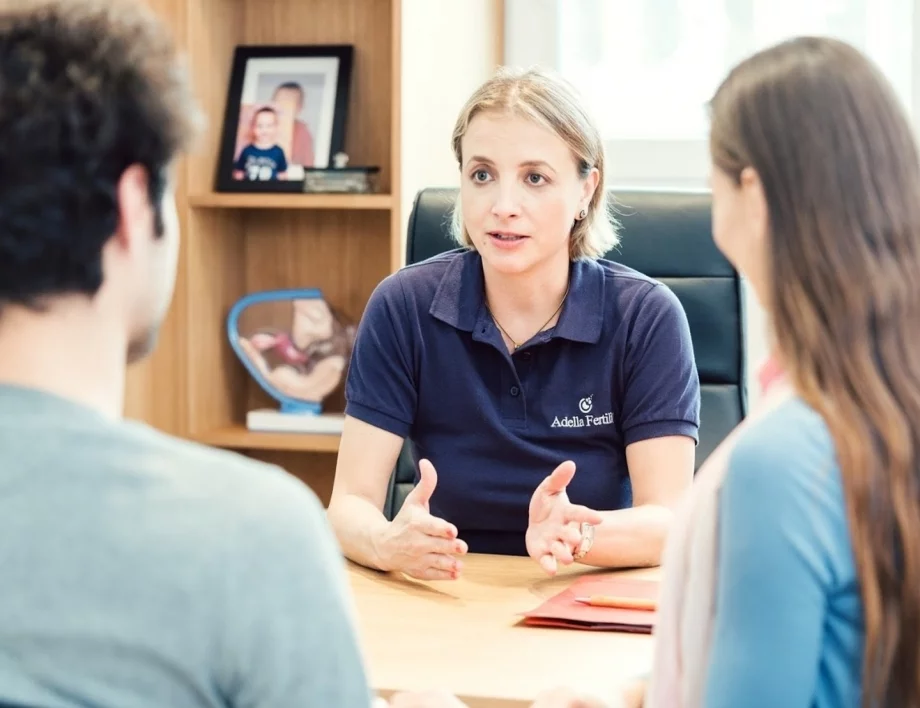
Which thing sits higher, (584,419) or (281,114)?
(281,114)

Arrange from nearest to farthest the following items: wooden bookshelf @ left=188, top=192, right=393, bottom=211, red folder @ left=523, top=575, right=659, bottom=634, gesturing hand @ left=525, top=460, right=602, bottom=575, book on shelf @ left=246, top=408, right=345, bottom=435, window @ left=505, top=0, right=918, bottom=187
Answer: red folder @ left=523, top=575, right=659, bottom=634
gesturing hand @ left=525, top=460, right=602, bottom=575
wooden bookshelf @ left=188, top=192, right=393, bottom=211
book on shelf @ left=246, top=408, right=345, bottom=435
window @ left=505, top=0, right=918, bottom=187

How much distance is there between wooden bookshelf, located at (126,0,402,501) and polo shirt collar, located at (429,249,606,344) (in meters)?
0.73

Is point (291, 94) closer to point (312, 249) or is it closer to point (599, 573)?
point (312, 249)

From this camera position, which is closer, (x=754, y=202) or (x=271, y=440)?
(x=754, y=202)

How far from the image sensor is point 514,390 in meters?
1.88

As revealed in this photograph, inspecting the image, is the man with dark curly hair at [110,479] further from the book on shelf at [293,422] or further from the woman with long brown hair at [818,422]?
the book on shelf at [293,422]

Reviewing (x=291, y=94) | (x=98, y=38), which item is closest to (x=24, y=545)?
(x=98, y=38)

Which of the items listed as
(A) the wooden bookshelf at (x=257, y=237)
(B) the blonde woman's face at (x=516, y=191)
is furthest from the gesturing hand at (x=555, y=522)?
(A) the wooden bookshelf at (x=257, y=237)

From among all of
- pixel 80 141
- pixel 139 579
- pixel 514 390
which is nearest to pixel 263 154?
pixel 514 390

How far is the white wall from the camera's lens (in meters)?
2.68

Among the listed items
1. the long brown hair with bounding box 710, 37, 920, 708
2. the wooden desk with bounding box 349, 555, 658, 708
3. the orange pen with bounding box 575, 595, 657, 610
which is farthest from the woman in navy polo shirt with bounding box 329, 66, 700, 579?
the long brown hair with bounding box 710, 37, 920, 708

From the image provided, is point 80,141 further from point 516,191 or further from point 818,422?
point 516,191

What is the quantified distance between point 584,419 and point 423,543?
419 mm

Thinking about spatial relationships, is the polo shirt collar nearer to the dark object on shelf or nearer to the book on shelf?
the dark object on shelf
